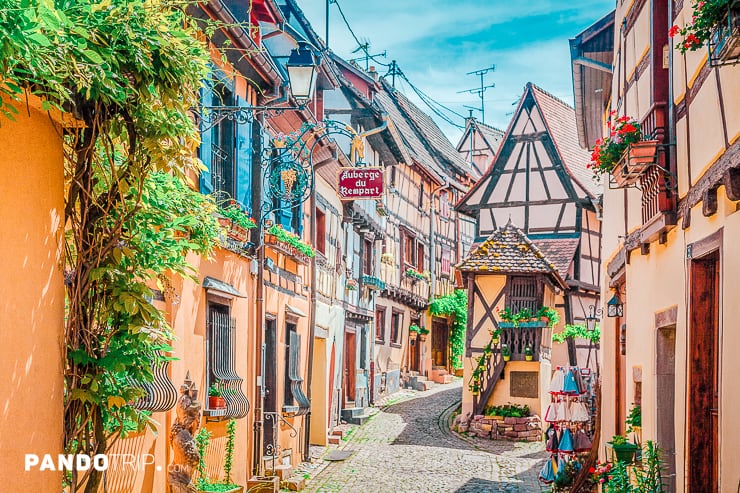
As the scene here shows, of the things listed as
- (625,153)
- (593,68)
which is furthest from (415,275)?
(625,153)

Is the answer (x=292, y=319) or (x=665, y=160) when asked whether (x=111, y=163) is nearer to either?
(x=665, y=160)

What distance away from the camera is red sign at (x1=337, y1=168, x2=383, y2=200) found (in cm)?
1409

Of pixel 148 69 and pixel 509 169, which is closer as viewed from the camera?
pixel 148 69

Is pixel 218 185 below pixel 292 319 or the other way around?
the other way around

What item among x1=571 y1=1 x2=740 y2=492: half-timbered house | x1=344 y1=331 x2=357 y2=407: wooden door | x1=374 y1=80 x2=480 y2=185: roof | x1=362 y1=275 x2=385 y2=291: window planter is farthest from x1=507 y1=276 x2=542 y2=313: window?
x1=571 y1=1 x2=740 y2=492: half-timbered house

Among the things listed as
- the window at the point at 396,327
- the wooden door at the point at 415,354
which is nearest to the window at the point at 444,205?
the wooden door at the point at 415,354

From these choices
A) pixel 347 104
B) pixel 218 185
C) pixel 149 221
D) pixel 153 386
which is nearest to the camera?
pixel 149 221

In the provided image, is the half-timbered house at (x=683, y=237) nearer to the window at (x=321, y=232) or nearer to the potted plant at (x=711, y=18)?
the potted plant at (x=711, y=18)

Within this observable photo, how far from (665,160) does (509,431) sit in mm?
11950

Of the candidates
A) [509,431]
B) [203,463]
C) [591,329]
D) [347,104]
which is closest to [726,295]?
[203,463]

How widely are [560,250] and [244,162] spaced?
13.1 m

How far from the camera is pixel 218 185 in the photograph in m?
9.91

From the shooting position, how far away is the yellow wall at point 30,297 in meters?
4.07

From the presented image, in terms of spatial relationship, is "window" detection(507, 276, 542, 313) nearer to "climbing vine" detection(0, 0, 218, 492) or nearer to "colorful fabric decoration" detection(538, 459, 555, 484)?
"colorful fabric decoration" detection(538, 459, 555, 484)
